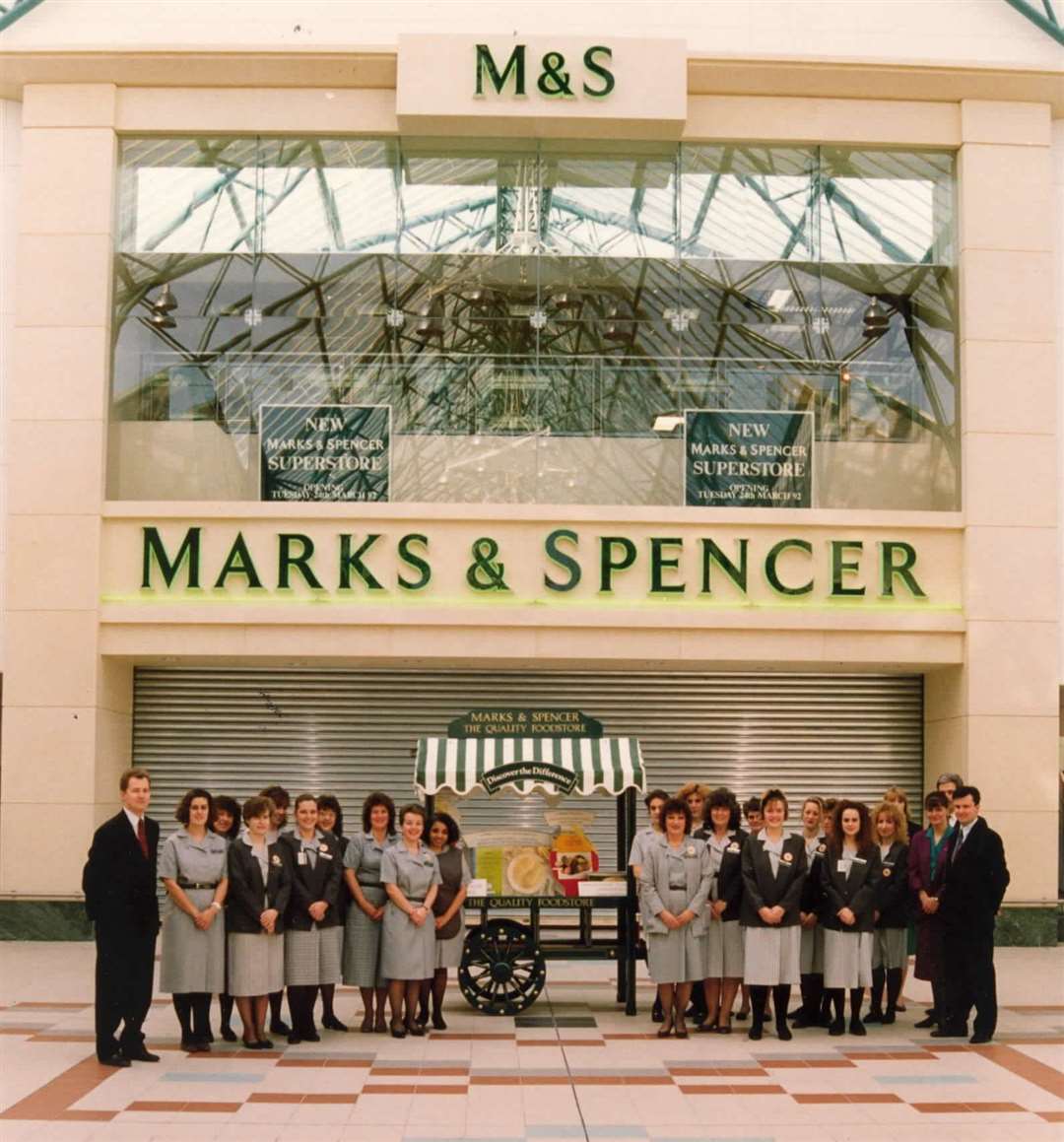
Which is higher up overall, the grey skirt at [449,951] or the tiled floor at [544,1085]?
the grey skirt at [449,951]

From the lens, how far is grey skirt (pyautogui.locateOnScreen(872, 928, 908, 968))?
12.3m

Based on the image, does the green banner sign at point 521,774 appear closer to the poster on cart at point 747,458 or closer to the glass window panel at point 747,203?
the poster on cart at point 747,458

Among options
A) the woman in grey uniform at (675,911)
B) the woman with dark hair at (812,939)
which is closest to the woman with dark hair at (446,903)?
the woman in grey uniform at (675,911)

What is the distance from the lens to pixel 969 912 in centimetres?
1170

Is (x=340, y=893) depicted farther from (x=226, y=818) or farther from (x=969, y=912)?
(x=969, y=912)

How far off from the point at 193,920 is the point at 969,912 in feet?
16.8

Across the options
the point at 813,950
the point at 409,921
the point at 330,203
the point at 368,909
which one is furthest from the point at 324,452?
the point at 813,950

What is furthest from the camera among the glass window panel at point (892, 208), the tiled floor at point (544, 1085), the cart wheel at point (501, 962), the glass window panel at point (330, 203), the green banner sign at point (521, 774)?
the glass window panel at point (892, 208)

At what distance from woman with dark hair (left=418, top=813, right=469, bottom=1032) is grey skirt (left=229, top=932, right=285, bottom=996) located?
3.93 feet

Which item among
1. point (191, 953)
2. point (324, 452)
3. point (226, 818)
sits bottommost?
point (191, 953)

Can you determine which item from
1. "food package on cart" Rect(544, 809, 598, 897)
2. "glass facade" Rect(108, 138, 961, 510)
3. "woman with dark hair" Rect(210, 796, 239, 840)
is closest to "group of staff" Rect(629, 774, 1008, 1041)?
"food package on cart" Rect(544, 809, 598, 897)

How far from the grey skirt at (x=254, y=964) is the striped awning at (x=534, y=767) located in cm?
218

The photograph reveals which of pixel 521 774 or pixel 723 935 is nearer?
pixel 723 935

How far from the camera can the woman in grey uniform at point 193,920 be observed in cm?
1087
